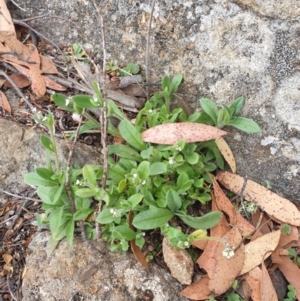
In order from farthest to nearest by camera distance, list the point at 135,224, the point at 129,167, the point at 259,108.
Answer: the point at 259,108, the point at 129,167, the point at 135,224

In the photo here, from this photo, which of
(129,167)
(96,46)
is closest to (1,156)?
(129,167)

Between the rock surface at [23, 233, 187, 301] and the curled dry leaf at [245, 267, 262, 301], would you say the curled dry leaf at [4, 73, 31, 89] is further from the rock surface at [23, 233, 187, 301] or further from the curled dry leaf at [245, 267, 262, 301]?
the curled dry leaf at [245, 267, 262, 301]

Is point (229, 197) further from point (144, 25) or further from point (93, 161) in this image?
point (144, 25)

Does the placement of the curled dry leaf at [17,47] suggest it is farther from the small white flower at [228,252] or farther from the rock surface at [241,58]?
the small white flower at [228,252]

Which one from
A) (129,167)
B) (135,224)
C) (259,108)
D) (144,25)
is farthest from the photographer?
(144,25)

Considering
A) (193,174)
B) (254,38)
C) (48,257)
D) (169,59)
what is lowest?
(48,257)

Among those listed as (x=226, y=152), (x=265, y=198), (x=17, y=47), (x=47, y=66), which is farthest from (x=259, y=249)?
(x=17, y=47)

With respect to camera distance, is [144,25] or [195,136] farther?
[144,25]

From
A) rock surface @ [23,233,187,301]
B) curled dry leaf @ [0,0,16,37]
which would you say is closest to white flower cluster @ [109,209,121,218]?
rock surface @ [23,233,187,301]
